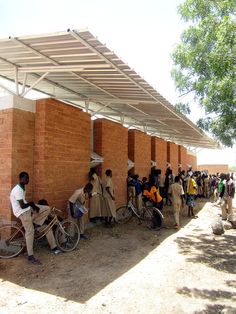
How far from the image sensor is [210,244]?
8.23m

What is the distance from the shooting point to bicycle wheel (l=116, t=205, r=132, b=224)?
10388 mm

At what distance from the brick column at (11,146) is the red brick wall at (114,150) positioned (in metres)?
3.40

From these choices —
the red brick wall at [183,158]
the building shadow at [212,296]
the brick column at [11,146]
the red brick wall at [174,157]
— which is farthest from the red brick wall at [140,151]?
the building shadow at [212,296]

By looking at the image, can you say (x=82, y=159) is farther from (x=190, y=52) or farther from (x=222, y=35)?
(x=222, y=35)

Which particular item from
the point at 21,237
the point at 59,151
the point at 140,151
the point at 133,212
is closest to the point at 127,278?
the point at 21,237

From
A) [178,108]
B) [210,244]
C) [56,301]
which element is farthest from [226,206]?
[56,301]

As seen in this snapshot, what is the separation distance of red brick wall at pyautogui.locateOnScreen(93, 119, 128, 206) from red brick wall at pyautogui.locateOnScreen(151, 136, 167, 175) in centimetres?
401

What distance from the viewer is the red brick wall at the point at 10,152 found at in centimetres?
685

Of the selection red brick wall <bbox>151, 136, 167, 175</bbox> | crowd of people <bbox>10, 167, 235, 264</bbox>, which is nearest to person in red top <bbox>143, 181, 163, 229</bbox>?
crowd of people <bbox>10, 167, 235, 264</bbox>

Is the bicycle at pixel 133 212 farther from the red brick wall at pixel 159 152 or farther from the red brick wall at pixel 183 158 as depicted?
the red brick wall at pixel 183 158

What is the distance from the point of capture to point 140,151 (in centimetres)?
1381

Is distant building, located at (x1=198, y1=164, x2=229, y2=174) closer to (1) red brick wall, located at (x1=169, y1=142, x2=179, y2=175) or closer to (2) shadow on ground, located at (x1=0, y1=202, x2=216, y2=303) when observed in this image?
(1) red brick wall, located at (x1=169, y1=142, x2=179, y2=175)

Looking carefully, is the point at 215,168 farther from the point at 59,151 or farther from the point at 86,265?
the point at 86,265

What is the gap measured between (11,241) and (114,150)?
5.28 metres
